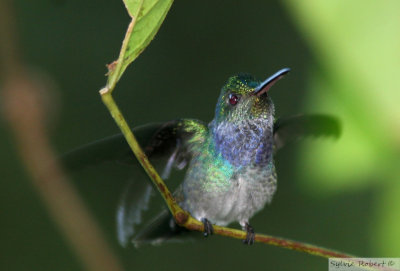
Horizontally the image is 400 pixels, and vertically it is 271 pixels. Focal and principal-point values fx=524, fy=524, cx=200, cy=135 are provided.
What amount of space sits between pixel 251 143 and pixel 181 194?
19.0 inches

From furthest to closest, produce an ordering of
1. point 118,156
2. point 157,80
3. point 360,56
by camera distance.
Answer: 1. point 157,80
2. point 118,156
3. point 360,56

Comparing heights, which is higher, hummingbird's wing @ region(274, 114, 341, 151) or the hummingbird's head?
the hummingbird's head

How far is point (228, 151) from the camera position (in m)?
1.54

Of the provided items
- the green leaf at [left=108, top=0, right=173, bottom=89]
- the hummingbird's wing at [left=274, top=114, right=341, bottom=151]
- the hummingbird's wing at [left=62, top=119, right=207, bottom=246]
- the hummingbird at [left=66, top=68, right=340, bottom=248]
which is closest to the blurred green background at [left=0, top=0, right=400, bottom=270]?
the hummingbird's wing at [left=274, top=114, right=341, bottom=151]

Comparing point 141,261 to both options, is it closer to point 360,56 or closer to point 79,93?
point 79,93

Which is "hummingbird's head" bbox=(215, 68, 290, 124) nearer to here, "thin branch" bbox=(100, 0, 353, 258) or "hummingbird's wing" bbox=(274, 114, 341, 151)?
"hummingbird's wing" bbox=(274, 114, 341, 151)

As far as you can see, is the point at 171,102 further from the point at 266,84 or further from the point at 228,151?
the point at 266,84

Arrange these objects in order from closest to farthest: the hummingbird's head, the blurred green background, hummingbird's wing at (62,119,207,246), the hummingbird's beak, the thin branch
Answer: the thin branch → the hummingbird's beak → hummingbird's wing at (62,119,207,246) → the hummingbird's head → the blurred green background

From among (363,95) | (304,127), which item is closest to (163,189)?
(363,95)

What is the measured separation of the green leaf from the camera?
0.94 meters

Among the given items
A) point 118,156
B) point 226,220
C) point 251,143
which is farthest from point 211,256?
point 118,156

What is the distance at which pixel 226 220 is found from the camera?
1.80 m

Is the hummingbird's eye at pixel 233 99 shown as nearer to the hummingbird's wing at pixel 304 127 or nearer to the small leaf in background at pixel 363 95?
the hummingbird's wing at pixel 304 127

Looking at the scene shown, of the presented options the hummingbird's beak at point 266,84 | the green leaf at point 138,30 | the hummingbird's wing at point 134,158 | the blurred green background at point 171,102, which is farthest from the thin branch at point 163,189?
the blurred green background at point 171,102
